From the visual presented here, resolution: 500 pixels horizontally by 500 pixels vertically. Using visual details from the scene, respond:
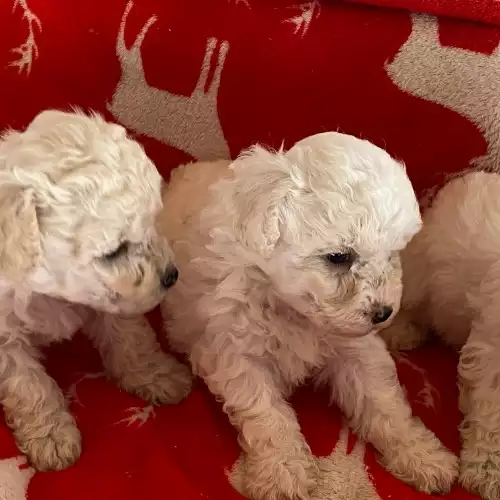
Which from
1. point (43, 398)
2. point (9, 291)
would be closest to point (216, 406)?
point (43, 398)

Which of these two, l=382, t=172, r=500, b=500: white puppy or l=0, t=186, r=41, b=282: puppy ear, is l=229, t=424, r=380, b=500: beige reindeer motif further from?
l=0, t=186, r=41, b=282: puppy ear

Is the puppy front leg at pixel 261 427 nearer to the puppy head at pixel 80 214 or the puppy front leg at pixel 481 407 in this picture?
the puppy head at pixel 80 214

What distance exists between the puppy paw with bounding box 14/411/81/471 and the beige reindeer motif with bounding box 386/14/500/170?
1.45 meters

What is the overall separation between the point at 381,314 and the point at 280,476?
0.48 m

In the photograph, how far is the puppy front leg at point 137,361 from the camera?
81.6 inches

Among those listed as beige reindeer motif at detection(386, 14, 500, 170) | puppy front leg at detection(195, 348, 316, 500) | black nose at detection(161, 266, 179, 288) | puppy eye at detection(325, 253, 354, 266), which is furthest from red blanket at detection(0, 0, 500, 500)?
puppy eye at detection(325, 253, 354, 266)

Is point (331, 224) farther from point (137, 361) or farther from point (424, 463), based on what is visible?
point (137, 361)

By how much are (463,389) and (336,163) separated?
2.66 feet

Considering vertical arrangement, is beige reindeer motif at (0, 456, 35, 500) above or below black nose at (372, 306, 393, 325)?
below

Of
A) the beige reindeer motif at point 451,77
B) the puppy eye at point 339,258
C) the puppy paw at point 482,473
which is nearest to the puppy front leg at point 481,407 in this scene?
the puppy paw at point 482,473

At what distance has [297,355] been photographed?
192 centimetres

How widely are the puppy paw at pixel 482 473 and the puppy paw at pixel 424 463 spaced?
0.10 feet

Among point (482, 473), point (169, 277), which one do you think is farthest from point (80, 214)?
point (482, 473)

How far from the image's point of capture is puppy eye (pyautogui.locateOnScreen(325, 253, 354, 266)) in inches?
64.9
